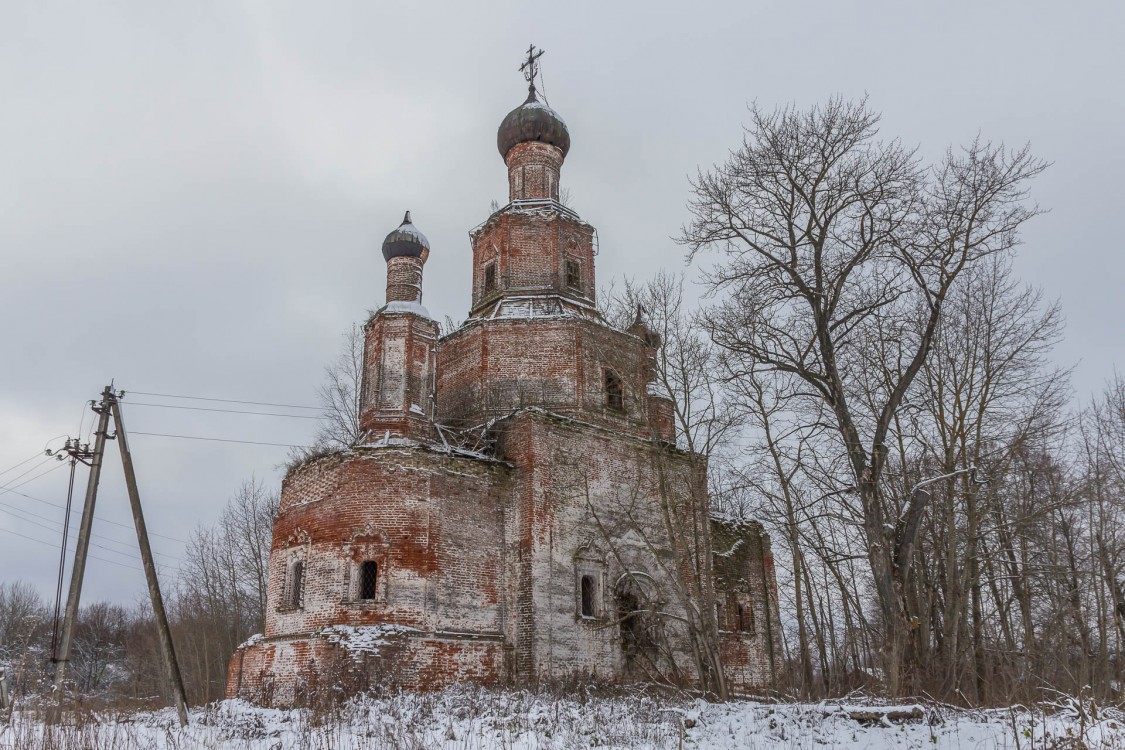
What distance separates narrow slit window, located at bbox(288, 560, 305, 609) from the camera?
51.5 feet

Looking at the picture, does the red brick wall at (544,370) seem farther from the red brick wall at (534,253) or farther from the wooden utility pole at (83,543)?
the wooden utility pole at (83,543)

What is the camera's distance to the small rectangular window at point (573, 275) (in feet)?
A: 68.0

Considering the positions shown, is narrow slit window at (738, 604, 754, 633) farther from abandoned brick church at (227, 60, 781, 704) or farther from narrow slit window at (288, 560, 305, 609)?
narrow slit window at (288, 560, 305, 609)

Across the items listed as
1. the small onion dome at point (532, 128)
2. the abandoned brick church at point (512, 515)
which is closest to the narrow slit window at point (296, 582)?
the abandoned brick church at point (512, 515)

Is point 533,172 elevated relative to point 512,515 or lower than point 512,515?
elevated

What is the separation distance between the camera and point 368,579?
15.3 metres

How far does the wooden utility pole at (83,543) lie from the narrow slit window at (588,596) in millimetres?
8883

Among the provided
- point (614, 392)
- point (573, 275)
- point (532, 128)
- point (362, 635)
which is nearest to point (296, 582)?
point (362, 635)

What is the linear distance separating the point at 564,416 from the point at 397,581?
195 inches

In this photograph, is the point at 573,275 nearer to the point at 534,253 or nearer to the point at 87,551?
the point at 534,253

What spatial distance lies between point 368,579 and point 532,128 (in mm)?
12143

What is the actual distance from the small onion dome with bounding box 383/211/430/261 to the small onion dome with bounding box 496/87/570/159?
4309 mm

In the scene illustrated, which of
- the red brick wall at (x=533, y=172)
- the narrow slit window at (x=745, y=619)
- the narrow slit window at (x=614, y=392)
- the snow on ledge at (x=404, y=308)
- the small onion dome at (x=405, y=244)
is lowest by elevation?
the narrow slit window at (x=745, y=619)

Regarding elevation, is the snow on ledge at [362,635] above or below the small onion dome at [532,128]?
below
